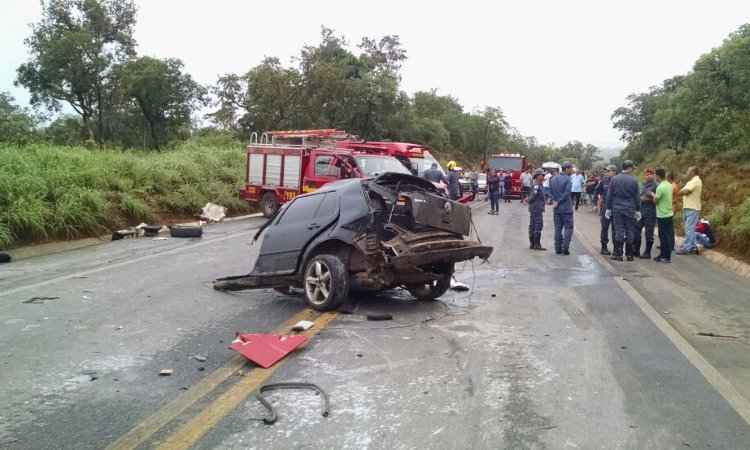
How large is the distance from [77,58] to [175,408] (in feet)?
147

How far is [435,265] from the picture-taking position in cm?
760

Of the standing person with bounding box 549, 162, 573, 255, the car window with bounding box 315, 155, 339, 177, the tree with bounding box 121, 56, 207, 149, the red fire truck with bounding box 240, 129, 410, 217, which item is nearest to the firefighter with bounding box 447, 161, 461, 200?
the red fire truck with bounding box 240, 129, 410, 217

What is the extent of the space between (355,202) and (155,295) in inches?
118

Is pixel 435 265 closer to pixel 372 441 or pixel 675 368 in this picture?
pixel 675 368

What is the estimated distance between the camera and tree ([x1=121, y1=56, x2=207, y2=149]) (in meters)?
40.5

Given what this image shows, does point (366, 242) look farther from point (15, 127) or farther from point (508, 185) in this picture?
point (508, 185)

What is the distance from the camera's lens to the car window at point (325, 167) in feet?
57.2

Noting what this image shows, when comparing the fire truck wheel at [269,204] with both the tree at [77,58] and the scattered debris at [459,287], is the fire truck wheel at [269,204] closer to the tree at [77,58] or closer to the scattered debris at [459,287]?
the scattered debris at [459,287]

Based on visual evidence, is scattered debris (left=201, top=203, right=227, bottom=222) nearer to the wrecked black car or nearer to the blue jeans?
the wrecked black car

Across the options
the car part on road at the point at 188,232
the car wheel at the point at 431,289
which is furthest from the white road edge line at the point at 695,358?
the car part on road at the point at 188,232

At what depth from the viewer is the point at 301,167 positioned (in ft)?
62.1

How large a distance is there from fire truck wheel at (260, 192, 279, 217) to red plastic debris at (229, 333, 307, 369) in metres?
14.4

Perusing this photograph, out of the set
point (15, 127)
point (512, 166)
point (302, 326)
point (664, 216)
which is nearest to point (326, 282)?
point (302, 326)

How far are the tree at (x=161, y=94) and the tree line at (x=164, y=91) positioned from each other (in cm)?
7
